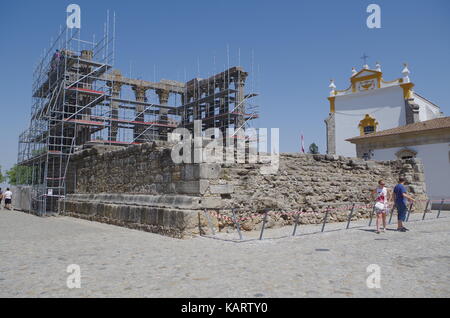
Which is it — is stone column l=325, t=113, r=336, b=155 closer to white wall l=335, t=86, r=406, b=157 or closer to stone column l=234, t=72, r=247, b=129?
white wall l=335, t=86, r=406, b=157

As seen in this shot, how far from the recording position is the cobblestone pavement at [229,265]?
3664 millimetres

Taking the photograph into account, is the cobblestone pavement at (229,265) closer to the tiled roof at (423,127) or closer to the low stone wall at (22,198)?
the low stone wall at (22,198)

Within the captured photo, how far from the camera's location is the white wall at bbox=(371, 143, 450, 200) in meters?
19.9

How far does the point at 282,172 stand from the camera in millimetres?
9102

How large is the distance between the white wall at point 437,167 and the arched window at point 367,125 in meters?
7.15

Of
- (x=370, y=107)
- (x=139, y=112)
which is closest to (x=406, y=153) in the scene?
(x=370, y=107)

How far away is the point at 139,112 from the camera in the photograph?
29.5 m

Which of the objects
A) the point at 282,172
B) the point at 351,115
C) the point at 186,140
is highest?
the point at 351,115

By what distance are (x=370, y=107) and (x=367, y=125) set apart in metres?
1.44

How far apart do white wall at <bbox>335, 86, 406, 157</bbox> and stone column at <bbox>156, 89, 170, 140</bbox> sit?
13836mm

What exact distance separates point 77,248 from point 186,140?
3048 millimetres
